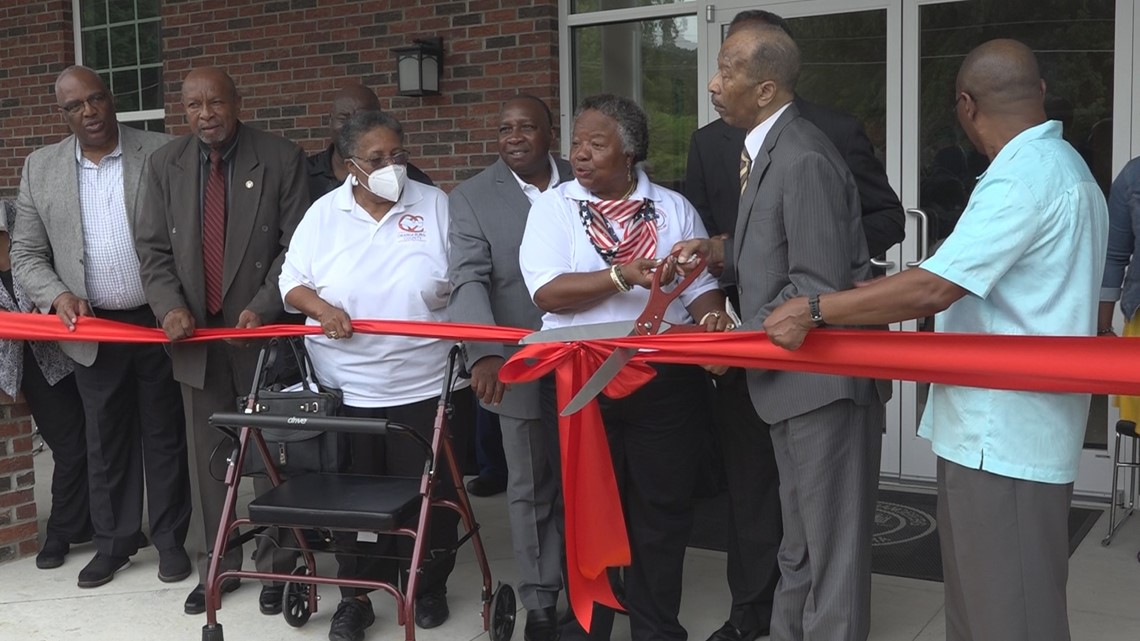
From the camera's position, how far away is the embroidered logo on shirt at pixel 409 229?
4203mm

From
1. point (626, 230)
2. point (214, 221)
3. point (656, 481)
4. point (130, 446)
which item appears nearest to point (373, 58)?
point (214, 221)

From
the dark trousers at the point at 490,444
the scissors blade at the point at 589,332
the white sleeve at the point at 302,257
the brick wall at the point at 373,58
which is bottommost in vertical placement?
the dark trousers at the point at 490,444

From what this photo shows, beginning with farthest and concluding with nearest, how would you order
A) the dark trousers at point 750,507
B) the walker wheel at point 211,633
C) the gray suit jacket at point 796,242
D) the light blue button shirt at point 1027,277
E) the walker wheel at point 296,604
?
the walker wheel at point 296,604
the dark trousers at point 750,507
the walker wheel at point 211,633
the gray suit jacket at point 796,242
the light blue button shirt at point 1027,277

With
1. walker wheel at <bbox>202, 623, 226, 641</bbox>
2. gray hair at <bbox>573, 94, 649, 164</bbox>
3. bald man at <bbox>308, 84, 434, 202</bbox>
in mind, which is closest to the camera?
gray hair at <bbox>573, 94, 649, 164</bbox>

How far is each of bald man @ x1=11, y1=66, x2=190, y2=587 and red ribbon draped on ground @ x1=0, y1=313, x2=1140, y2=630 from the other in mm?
603

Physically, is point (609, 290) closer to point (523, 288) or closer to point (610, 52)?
point (523, 288)

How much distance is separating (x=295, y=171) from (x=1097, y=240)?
9.99 feet

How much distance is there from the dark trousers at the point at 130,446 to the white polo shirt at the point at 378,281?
3.61 ft

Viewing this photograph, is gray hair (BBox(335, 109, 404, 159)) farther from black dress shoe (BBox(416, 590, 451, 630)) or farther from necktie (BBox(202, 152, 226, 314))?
black dress shoe (BBox(416, 590, 451, 630))

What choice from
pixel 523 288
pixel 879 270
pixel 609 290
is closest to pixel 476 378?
pixel 523 288

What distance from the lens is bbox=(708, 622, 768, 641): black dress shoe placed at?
406 cm

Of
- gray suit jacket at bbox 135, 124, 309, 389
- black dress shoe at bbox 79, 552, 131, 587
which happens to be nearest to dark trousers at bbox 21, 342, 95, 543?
black dress shoe at bbox 79, 552, 131, 587

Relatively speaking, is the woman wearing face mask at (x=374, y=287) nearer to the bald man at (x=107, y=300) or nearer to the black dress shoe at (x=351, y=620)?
the black dress shoe at (x=351, y=620)

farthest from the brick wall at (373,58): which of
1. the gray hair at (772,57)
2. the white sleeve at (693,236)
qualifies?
the gray hair at (772,57)
